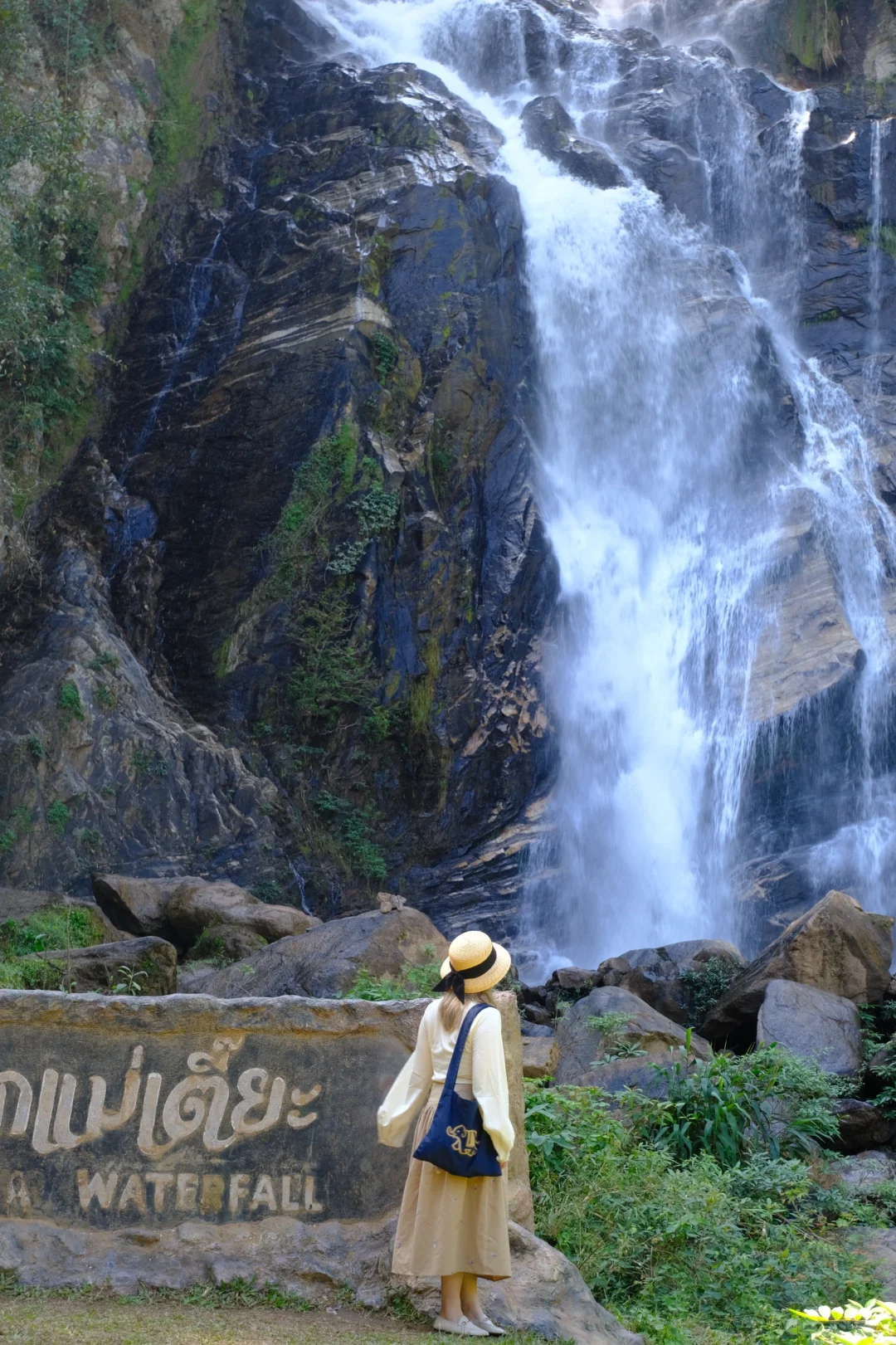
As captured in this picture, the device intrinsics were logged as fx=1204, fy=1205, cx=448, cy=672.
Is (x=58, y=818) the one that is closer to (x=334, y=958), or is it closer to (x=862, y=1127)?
(x=334, y=958)

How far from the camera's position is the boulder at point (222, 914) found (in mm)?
13445

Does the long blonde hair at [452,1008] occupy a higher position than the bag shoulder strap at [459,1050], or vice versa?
the long blonde hair at [452,1008]

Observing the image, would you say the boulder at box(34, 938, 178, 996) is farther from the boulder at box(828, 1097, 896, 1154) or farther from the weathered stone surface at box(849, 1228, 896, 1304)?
the weathered stone surface at box(849, 1228, 896, 1304)

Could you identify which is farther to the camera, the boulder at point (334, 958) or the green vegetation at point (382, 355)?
the green vegetation at point (382, 355)

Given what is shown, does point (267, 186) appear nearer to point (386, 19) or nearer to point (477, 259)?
point (477, 259)

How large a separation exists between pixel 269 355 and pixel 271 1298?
16.9m

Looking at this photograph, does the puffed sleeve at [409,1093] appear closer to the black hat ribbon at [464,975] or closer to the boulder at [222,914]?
the black hat ribbon at [464,975]

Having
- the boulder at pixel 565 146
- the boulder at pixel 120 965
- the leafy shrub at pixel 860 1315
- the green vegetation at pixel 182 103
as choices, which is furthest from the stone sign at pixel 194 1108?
the boulder at pixel 565 146

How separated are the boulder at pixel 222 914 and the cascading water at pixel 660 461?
15.6 feet

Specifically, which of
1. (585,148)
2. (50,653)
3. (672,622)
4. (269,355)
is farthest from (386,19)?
(50,653)

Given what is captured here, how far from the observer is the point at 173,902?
14.0m

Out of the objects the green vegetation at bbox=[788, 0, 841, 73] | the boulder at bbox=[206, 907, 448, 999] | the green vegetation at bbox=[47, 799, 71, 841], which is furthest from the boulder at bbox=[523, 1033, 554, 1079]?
the green vegetation at bbox=[788, 0, 841, 73]

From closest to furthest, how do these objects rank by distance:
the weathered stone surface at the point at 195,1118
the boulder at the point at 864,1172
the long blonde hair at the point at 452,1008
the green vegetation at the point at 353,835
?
1. the long blonde hair at the point at 452,1008
2. the weathered stone surface at the point at 195,1118
3. the boulder at the point at 864,1172
4. the green vegetation at the point at 353,835

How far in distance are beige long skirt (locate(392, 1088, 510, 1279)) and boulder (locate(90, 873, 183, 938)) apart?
10429 mm
